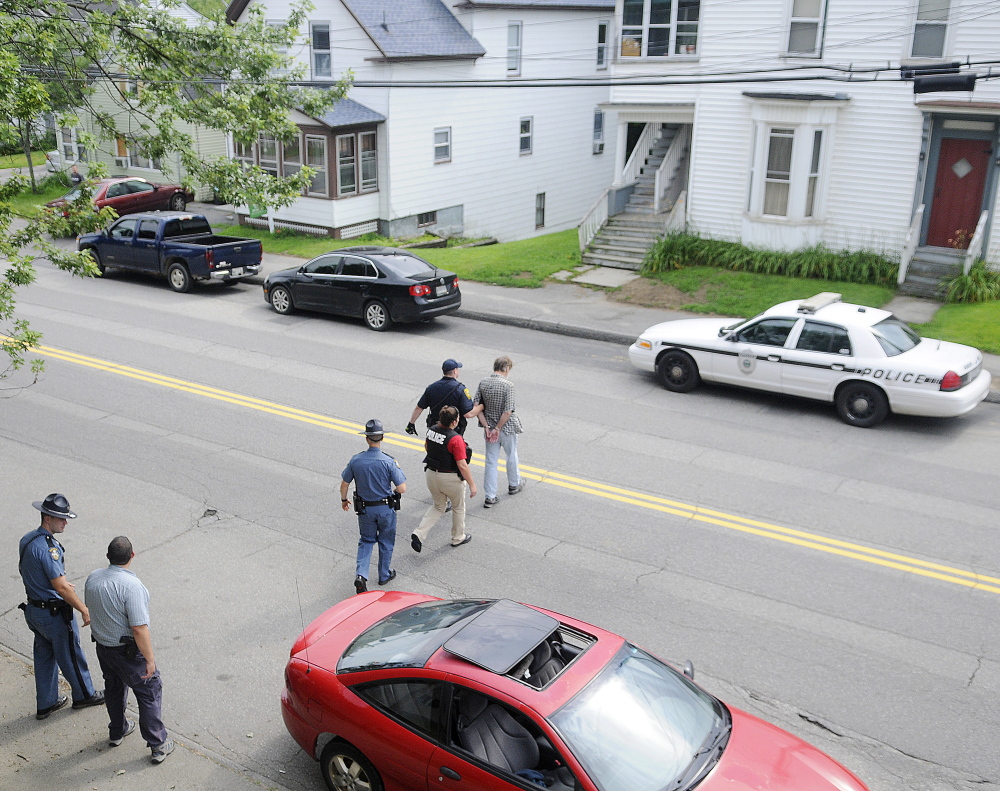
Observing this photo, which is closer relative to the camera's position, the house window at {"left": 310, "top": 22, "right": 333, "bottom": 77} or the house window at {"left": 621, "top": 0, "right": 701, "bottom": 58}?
the house window at {"left": 621, "top": 0, "right": 701, "bottom": 58}

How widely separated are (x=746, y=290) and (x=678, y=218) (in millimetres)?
3552

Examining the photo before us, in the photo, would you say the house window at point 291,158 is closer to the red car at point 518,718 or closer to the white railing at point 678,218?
the white railing at point 678,218

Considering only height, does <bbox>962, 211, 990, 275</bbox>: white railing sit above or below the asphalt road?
above

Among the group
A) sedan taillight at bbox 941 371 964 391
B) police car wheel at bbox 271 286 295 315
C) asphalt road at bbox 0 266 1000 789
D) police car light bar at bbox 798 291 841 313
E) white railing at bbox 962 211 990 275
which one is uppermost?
white railing at bbox 962 211 990 275

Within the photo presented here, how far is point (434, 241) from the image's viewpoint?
2817cm

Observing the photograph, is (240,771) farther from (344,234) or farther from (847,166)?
(344,234)

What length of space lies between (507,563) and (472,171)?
75.4 feet

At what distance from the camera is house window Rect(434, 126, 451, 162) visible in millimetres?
29000

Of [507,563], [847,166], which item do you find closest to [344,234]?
[847,166]

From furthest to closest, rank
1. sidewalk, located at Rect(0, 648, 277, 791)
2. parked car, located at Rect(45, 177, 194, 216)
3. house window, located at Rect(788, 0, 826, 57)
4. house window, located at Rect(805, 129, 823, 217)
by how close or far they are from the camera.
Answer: parked car, located at Rect(45, 177, 194, 216), house window, located at Rect(805, 129, 823, 217), house window, located at Rect(788, 0, 826, 57), sidewalk, located at Rect(0, 648, 277, 791)

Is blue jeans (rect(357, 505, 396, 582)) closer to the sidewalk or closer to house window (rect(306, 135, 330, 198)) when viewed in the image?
the sidewalk

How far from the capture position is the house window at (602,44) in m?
34.0

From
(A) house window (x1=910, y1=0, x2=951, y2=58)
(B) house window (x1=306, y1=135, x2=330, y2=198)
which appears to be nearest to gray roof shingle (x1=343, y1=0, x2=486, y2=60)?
(B) house window (x1=306, y1=135, x2=330, y2=198)

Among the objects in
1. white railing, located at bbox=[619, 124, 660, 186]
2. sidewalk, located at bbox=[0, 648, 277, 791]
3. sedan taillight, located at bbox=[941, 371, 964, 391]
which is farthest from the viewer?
white railing, located at bbox=[619, 124, 660, 186]
